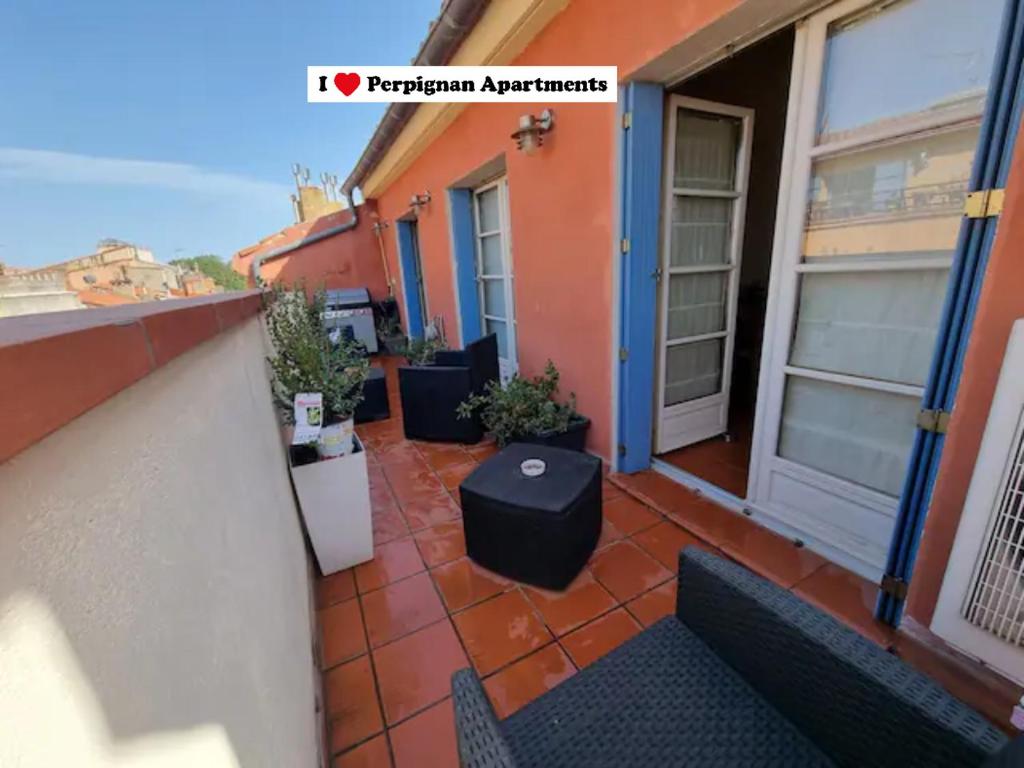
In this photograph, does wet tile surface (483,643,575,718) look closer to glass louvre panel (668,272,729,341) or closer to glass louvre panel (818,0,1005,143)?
glass louvre panel (668,272,729,341)

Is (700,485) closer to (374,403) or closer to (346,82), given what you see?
(374,403)

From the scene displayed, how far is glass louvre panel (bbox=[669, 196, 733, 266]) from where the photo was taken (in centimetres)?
236

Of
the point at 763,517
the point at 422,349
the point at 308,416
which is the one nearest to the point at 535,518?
the point at 308,416

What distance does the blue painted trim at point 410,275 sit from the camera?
245 inches

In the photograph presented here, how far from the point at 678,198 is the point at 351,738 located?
2.73m

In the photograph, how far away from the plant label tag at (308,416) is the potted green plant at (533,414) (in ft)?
4.39

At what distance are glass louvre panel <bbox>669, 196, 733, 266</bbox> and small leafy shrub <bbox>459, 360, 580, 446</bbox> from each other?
107 cm

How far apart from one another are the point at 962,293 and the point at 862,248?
48 centimetres

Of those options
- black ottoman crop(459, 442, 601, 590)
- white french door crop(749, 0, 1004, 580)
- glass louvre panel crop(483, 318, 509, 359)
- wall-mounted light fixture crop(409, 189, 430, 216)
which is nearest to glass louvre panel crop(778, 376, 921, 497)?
white french door crop(749, 0, 1004, 580)

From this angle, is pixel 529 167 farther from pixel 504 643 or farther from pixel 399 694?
pixel 399 694

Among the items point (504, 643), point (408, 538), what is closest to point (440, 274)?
point (408, 538)

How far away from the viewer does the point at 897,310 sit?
4.84 feet

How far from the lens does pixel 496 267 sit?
4.11 meters

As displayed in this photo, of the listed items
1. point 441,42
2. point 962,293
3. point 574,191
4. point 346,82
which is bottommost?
point 962,293
